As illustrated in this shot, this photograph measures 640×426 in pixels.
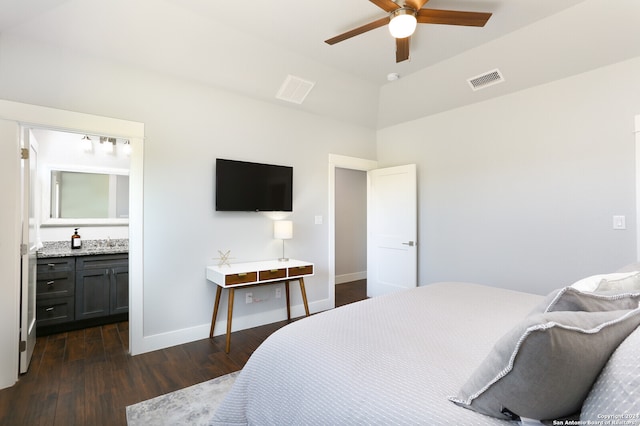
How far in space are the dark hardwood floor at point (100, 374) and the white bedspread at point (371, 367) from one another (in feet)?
3.85

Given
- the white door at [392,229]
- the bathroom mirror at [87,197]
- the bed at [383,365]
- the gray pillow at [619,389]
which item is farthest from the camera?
the white door at [392,229]

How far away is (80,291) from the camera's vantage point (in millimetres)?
3496

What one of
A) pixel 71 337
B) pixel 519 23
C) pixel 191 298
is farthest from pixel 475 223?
pixel 71 337

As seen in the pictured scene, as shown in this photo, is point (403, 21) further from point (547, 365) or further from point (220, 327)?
point (220, 327)

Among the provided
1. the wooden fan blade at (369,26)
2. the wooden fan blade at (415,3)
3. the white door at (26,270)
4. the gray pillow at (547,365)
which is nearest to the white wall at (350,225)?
the wooden fan blade at (369,26)

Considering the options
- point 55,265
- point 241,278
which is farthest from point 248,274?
point 55,265

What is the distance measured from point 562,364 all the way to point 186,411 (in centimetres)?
211

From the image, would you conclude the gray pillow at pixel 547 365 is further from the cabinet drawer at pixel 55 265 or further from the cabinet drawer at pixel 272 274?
the cabinet drawer at pixel 55 265

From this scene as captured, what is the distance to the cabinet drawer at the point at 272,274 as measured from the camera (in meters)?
3.19

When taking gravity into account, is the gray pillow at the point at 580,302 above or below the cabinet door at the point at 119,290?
above

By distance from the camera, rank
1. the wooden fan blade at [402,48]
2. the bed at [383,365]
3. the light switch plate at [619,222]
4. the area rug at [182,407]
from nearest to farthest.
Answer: the bed at [383,365]
the area rug at [182,407]
the wooden fan blade at [402,48]
the light switch plate at [619,222]

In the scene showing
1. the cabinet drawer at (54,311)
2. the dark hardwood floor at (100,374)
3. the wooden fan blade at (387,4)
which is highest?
the wooden fan blade at (387,4)

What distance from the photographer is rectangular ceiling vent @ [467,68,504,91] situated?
3.28m

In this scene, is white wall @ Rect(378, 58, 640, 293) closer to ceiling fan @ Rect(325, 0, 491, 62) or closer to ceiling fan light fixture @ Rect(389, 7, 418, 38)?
ceiling fan @ Rect(325, 0, 491, 62)
